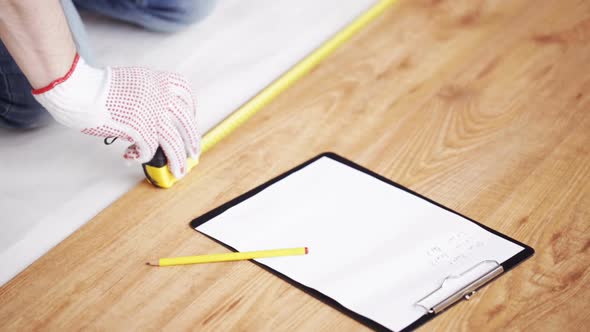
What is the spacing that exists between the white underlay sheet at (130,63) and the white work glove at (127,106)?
13 centimetres

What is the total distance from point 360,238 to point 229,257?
0.61ft

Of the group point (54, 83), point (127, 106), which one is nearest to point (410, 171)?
point (127, 106)

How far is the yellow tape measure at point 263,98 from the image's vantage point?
1.10 meters

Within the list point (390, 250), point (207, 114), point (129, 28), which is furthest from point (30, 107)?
point (390, 250)

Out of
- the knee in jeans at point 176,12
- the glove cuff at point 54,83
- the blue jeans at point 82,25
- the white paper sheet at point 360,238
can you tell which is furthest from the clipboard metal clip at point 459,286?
the knee in jeans at point 176,12

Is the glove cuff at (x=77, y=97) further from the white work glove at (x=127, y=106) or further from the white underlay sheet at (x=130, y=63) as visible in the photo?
the white underlay sheet at (x=130, y=63)

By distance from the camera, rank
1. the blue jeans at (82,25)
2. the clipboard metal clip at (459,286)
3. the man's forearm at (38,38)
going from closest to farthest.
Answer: the clipboard metal clip at (459,286)
the man's forearm at (38,38)
the blue jeans at (82,25)

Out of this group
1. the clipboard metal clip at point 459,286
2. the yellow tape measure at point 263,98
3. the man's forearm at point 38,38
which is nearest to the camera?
the clipboard metal clip at point 459,286

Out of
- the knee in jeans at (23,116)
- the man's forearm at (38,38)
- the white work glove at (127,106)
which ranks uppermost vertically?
the man's forearm at (38,38)

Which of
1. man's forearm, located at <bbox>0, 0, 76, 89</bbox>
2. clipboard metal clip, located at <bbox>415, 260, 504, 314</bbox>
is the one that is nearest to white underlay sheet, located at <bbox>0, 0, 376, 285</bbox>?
man's forearm, located at <bbox>0, 0, 76, 89</bbox>

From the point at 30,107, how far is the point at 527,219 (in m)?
0.91

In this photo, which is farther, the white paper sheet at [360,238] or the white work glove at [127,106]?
the white work glove at [127,106]

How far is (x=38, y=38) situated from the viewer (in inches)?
38.6

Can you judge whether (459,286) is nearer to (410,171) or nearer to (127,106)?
(410,171)
